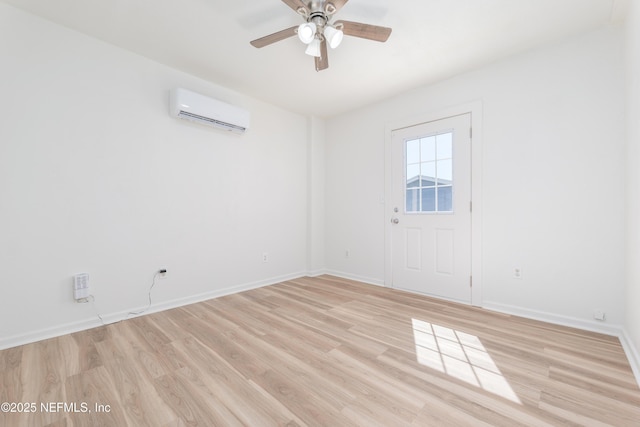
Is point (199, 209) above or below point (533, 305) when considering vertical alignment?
above

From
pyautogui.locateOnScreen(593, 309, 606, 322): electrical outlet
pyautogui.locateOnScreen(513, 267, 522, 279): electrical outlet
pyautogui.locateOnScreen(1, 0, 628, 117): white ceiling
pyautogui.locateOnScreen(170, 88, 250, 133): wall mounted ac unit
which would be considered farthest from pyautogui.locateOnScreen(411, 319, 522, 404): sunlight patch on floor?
pyautogui.locateOnScreen(170, 88, 250, 133): wall mounted ac unit

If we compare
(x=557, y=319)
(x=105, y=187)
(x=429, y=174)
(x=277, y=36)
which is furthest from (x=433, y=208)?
(x=105, y=187)

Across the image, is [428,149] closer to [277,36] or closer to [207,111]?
[277,36]

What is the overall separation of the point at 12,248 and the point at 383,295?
344cm

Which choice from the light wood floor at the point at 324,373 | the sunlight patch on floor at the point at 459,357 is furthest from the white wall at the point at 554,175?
the sunlight patch on floor at the point at 459,357

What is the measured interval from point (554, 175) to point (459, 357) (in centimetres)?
186

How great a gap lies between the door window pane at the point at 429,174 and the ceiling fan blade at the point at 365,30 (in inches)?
62.7

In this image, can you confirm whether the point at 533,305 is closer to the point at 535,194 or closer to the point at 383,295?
the point at 535,194

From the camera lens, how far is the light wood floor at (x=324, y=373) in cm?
135

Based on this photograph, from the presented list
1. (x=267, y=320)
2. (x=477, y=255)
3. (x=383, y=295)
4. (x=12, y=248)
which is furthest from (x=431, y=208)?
(x=12, y=248)

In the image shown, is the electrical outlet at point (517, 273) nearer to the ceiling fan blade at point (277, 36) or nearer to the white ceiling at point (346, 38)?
the white ceiling at point (346, 38)

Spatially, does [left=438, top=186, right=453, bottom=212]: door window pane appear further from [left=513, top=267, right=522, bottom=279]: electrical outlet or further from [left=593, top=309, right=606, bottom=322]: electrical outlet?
[left=593, top=309, right=606, bottom=322]: electrical outlet

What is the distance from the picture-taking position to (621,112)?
219 cm

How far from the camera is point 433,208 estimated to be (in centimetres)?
328
